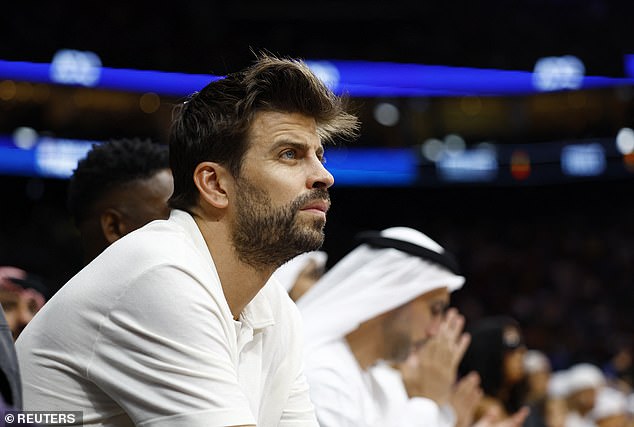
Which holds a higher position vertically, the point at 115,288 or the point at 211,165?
the point at 211,165

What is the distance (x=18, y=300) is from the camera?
3.34 m

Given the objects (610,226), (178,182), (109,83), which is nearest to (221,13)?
(109,83)

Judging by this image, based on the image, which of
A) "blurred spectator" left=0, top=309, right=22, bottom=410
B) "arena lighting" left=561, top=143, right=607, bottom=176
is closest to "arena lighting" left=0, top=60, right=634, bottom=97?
"arena lighting" left=561, top=143, right=607, bottom=176

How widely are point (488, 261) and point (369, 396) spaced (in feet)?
44.7

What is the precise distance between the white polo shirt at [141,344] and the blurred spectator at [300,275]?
9.12ft

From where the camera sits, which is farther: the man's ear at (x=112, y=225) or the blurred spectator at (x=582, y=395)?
the blurred spectator at (x=582, y=395)

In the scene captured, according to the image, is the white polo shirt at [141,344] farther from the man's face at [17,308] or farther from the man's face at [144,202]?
the man's face at [17,308]

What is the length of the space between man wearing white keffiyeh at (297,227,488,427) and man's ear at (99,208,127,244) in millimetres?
842

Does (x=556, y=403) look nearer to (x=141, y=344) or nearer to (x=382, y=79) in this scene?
(x=141, y=344)

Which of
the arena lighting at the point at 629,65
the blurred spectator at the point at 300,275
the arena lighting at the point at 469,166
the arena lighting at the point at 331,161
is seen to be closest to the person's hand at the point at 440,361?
the blurred spectator at the point at 300,275

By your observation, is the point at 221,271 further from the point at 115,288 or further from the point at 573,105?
the point at 573,105

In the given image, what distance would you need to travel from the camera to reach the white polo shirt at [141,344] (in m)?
1.83

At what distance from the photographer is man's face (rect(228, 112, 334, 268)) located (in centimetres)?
217

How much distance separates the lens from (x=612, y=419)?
762 cm
